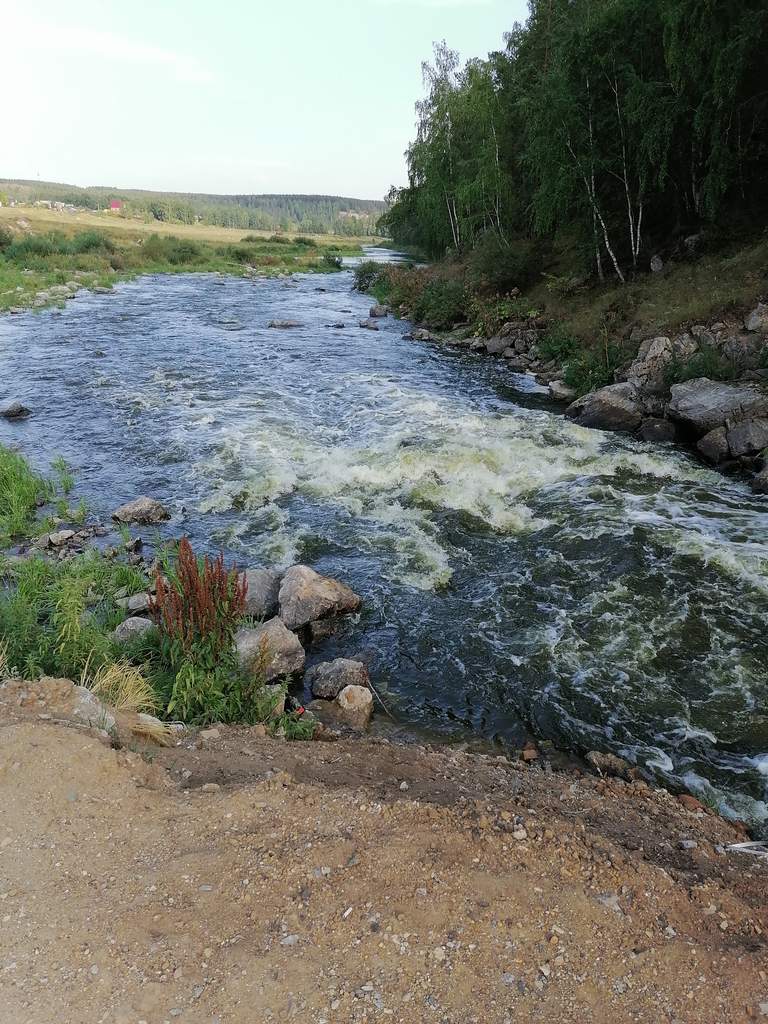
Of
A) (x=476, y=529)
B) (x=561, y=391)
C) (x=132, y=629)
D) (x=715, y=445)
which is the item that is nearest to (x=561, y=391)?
(x=561, y=391)

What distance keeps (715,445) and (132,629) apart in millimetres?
13139

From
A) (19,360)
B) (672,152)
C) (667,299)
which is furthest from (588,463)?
(19,360)

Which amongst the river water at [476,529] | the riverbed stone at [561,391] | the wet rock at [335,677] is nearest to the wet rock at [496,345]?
the river water at [476,529]

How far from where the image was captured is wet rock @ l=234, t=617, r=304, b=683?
7.67 metres

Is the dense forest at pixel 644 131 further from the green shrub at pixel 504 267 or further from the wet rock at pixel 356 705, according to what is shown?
the wet rock at pixel 356 705

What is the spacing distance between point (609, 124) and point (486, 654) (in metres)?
22.1

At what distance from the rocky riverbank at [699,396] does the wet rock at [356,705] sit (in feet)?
33.3

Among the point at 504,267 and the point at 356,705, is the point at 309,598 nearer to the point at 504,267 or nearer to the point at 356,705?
the point at 356,705

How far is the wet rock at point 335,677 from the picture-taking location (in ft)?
25.8

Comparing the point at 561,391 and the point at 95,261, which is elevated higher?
the point at 95,261

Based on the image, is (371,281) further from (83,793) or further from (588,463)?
(83,793)

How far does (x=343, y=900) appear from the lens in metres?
4.22

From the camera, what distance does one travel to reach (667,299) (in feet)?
71.4

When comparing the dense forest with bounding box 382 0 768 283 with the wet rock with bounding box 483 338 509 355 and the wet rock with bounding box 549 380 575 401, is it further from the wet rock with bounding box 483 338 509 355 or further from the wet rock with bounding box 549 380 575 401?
the wet rock with bounding box 549 380 575 401
